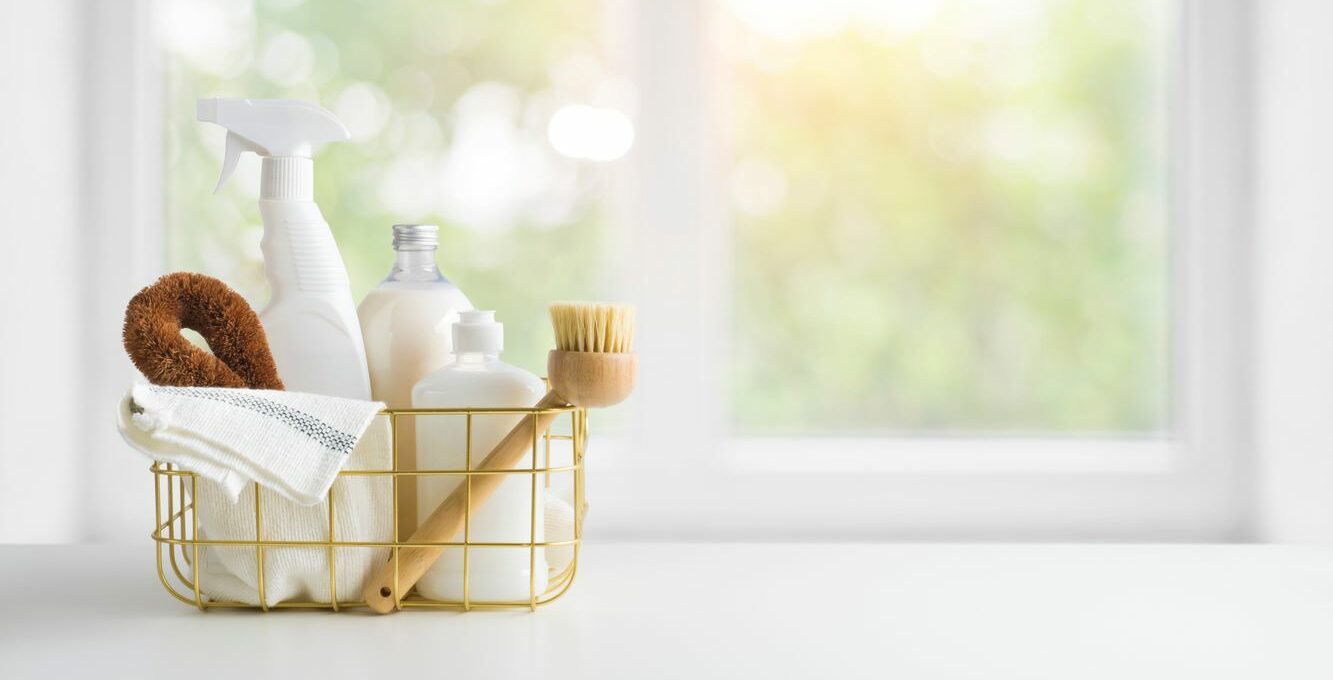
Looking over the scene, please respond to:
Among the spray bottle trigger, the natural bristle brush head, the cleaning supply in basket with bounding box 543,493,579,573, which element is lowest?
the cleaning supply in basket with bounding box 543,493,579,573

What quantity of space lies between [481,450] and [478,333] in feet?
0.20

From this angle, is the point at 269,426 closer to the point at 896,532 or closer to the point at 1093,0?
the point at 896,532

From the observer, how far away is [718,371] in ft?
5.27

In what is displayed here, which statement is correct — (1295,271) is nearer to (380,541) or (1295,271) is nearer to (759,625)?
(759,625)

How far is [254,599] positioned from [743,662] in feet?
0.87

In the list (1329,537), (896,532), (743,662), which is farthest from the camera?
(896,532)

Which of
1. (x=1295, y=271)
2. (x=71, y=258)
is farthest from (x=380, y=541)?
(x=1295, y=271)

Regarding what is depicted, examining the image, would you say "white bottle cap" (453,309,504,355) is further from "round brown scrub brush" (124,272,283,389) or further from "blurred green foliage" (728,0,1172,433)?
"blurred green foliage" (728,0,1172,433)

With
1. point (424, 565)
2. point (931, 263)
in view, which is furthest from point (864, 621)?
point (931, 263)

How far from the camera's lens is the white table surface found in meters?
0.51

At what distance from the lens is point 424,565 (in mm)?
568

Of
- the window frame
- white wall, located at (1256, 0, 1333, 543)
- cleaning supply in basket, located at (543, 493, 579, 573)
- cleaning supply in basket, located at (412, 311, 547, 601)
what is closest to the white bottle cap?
cleaning supply in basket, located at (412, 311, 547, 601)

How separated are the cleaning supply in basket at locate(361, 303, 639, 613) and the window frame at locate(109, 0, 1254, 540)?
998 millimetres

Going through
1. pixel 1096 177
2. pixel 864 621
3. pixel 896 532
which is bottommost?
pixel 896 532
